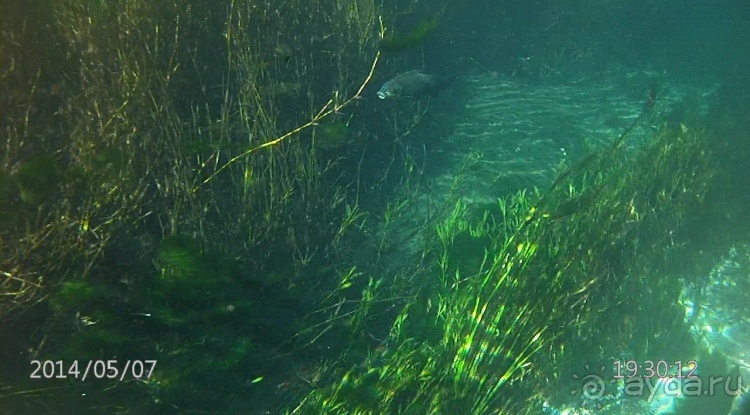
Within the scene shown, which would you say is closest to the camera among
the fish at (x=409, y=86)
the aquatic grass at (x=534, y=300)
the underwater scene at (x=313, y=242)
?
the underwater scene at (x=313, y=242)

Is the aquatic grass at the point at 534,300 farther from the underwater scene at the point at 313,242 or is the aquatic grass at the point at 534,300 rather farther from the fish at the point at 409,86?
the fish at the point at 409,86

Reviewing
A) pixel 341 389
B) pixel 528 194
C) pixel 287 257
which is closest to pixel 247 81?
pixel 287 257

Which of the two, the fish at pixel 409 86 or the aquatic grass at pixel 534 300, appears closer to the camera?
the aquatic grass at pixel 534 300

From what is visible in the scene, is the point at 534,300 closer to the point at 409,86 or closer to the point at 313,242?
the point at 313,242

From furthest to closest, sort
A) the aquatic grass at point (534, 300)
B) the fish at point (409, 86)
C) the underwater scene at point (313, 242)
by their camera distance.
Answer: the fish at point (409, 86) < the aquatic grass at point (534, 300) < the underwater scene at point (313, 242)

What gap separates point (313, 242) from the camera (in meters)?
5.05

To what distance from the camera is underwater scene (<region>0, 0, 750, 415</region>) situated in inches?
121

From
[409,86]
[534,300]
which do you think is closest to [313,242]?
[409,86]

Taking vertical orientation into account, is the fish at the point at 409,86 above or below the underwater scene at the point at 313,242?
above

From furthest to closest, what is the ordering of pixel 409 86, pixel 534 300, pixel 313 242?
pixel 409 86, pixel 313 242, pixel 534 300

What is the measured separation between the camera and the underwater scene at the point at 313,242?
121 inches

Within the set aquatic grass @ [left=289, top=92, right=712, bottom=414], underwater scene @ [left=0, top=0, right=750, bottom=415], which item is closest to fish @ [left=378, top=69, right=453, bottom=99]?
underwater scene @ [left=0, top=0, right=750, bottom=415]

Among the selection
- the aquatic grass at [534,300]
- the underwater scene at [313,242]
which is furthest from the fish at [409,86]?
the aquatic grass at [534,300]

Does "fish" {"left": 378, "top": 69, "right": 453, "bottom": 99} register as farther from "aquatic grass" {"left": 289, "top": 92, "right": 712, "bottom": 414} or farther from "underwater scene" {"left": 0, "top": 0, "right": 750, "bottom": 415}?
"aquatic grass" {"left": 289, "top": 92, "right": 712, "bottom": 414}
